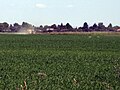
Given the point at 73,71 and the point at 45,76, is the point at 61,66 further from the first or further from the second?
the point at 45,76

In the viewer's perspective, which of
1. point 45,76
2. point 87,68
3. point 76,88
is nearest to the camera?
point 76,88

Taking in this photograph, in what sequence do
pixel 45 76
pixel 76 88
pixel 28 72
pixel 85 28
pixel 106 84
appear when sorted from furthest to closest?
pixel 85 28
pixel 28 72
pixel 45 76
pixel 106 84
pixel 76 88

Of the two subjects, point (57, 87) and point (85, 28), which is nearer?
point (57, 87)

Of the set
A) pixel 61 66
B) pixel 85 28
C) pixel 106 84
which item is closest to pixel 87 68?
pixel 61 66

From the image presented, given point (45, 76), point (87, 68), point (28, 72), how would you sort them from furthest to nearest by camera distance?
point (87, 68), point (28, 72), point (45, 76)

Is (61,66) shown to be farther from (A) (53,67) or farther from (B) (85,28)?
(B) (85,28)

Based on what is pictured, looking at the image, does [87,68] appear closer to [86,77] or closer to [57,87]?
[86,77]

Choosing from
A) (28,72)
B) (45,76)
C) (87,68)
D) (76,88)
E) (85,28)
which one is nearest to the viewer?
(76,88)

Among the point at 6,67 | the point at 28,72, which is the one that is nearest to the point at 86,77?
the point at 28,72

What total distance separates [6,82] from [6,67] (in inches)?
244

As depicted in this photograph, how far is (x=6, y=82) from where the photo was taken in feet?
59.5

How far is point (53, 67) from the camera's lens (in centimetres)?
2442

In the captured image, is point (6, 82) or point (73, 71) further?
point (73, 71)

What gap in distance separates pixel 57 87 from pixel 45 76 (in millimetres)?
3301
